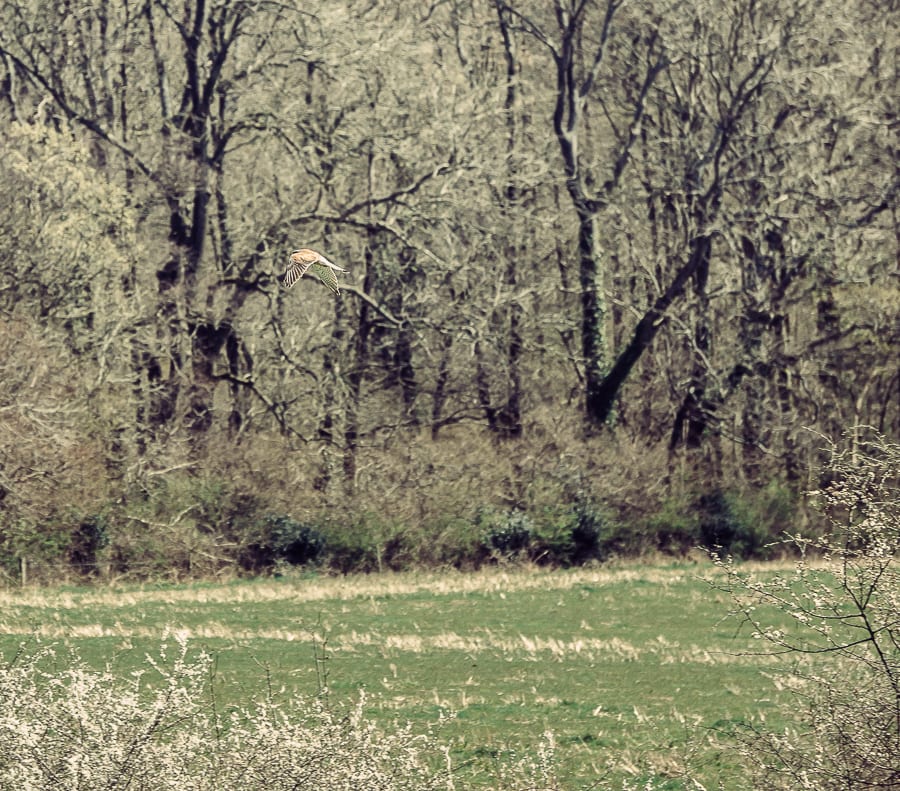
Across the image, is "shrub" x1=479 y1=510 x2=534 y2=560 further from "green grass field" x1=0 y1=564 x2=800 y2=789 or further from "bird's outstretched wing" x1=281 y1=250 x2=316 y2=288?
"bird's outstretched wing" x1=281 y1=250 x2=316 y2=288

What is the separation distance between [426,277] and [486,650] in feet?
52.1

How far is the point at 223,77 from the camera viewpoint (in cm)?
3328

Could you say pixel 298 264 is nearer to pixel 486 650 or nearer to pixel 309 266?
pixel 309 266

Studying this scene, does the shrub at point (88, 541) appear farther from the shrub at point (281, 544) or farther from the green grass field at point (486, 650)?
the shrub at point (281, 544)

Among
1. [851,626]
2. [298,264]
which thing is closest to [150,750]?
[851,626]

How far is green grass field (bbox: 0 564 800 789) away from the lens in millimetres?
13023

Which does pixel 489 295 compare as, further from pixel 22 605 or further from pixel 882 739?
pixel 882 739

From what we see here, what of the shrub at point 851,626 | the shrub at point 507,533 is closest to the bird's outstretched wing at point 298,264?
the shrub at point 851,626

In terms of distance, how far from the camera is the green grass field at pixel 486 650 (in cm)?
1302

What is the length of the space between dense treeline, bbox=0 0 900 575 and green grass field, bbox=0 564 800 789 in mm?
3276

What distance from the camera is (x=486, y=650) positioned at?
1883 cm

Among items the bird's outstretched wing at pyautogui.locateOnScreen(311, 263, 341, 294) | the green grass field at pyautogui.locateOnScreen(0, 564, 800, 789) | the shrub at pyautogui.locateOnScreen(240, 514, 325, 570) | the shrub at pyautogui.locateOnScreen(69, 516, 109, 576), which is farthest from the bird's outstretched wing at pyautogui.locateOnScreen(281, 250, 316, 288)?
the shrub at pyautogui.locateOnScreen(240, 514, 325, 570)

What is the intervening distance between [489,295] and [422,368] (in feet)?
8.08

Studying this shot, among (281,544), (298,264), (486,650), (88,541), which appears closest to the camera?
(298,264)
